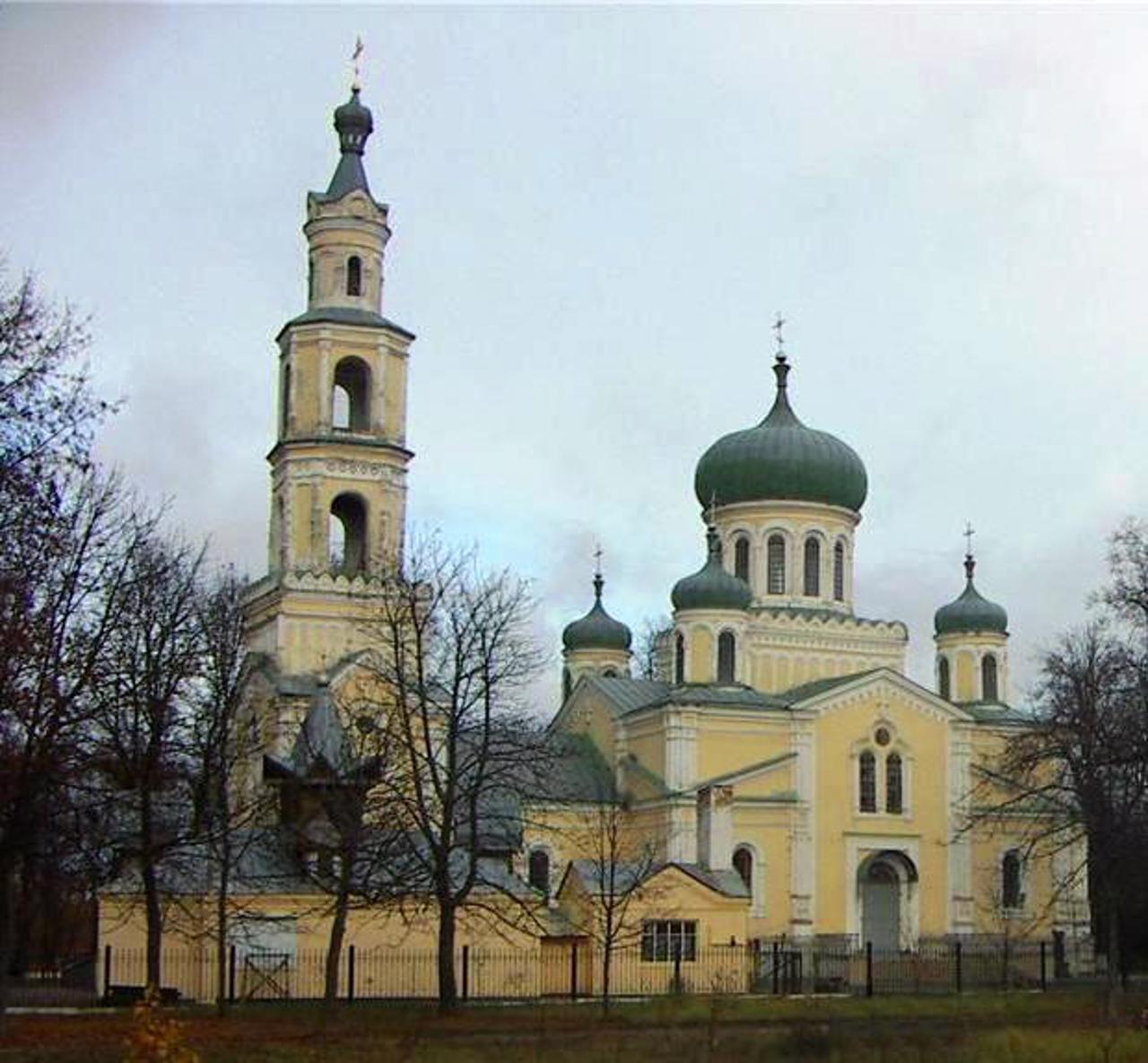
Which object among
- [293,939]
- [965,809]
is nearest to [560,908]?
[293,939]

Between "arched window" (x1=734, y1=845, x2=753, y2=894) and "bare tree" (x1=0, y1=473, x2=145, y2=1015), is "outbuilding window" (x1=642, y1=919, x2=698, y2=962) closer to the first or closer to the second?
"arched window" (x1=734, y1=845, x2=753, y2=894)

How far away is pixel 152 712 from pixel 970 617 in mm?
34240

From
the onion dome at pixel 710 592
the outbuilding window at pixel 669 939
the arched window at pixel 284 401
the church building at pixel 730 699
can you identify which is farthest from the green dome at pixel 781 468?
the outbuilding window at pixel 669 939

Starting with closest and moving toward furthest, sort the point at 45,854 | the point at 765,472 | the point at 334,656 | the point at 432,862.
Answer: the point at 45,854 < the point at 432,862 < the point at 334,656 < the point at 765,472

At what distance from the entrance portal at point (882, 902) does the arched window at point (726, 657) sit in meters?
6.14

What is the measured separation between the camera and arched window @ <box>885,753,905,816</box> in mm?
51875

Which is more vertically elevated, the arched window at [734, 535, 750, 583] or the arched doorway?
the arched window at [734, 535, 750, 583]

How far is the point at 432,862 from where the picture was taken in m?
32.3

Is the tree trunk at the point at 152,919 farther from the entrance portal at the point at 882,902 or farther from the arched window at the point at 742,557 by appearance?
the arched window at the point at 742,557

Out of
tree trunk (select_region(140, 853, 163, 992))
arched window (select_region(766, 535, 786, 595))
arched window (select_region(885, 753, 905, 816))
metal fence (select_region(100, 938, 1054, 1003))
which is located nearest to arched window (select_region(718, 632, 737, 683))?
arched window (select_region(766, 535, 786, 595))

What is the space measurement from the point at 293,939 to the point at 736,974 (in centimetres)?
1024

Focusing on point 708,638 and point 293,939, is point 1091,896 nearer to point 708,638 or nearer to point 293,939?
point 708,638

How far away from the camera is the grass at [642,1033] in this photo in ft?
69.7

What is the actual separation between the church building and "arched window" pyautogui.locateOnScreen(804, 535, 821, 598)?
0.08 meters
